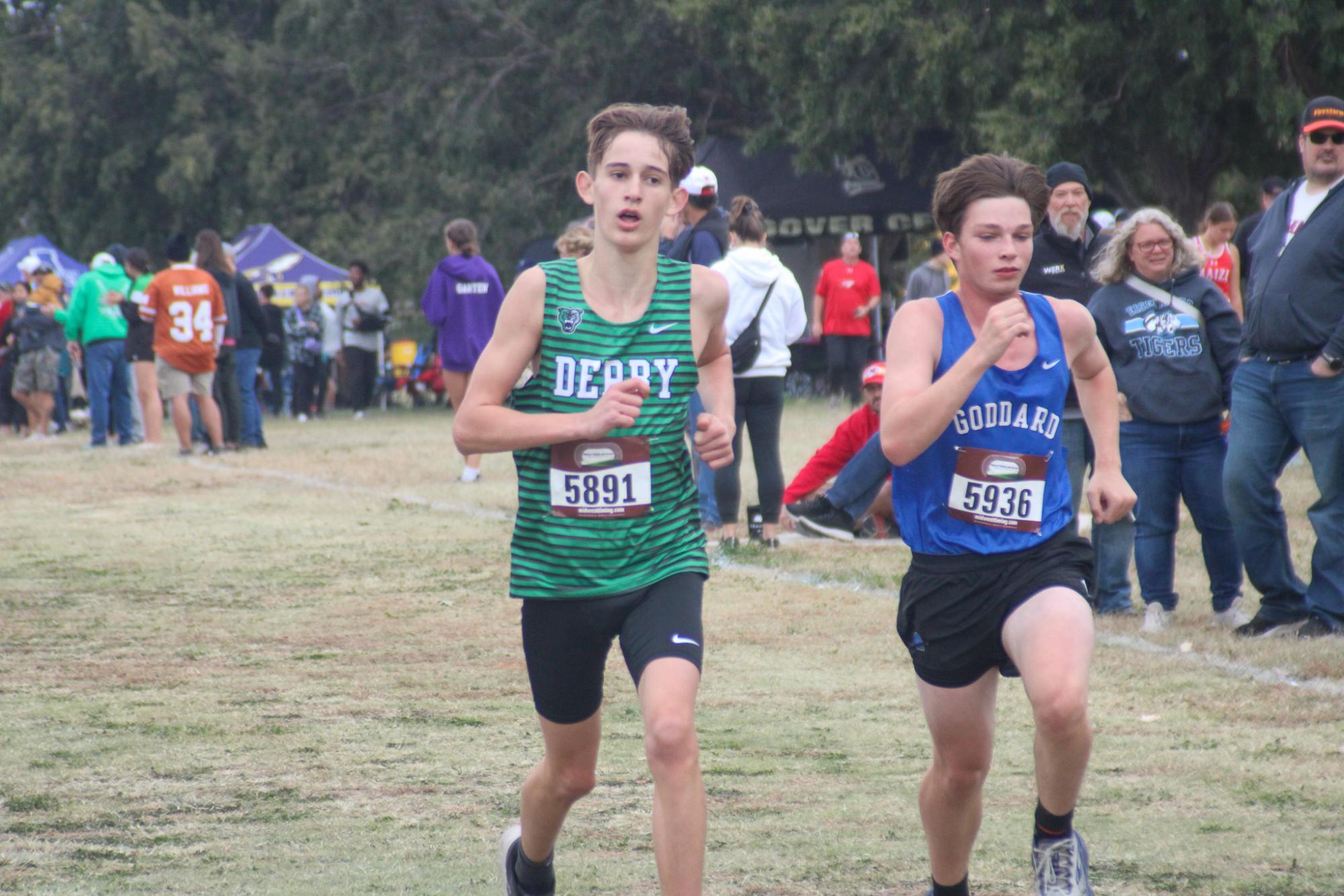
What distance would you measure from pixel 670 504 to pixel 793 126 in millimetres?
25620

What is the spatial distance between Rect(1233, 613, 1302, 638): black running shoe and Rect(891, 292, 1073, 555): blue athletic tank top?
12.7ft

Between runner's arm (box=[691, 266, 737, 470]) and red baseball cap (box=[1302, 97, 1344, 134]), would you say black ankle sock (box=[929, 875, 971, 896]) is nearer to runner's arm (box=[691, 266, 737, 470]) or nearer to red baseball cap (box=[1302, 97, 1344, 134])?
runner's arm (box=[691, 266, 737, 470])

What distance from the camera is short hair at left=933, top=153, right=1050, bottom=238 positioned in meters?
4.06

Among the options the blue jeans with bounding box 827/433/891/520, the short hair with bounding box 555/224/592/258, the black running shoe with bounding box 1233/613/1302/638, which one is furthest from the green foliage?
the black running shoe with bounding box 1233/613/1302/638

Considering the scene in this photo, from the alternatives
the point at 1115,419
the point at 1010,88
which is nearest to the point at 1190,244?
the point at 1115,419

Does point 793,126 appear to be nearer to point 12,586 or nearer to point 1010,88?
point 1010,88

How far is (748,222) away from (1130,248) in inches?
115

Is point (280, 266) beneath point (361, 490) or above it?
above

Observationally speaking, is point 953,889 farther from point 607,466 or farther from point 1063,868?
point 607,466

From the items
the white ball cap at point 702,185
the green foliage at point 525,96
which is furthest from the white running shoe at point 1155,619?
the green foliage at point 525,96

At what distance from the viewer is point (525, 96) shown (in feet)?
109

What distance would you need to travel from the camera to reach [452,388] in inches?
588

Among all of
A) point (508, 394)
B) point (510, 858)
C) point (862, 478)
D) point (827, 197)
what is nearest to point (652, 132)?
point (508, 394)

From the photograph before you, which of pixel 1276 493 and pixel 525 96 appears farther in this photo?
pixel 525 96
